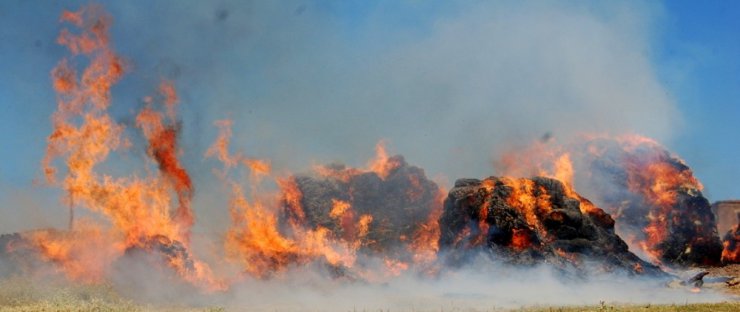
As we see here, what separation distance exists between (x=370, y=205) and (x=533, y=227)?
3324cm

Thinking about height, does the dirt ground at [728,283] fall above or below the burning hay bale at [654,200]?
below

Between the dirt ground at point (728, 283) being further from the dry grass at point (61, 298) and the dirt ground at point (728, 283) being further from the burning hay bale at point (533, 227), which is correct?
the dry grass at point (61, 298)

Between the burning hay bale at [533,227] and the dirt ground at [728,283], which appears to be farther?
the burning hay bale at [533,227]

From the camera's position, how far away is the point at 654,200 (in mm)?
86125

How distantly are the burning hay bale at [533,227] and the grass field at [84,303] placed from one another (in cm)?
2445

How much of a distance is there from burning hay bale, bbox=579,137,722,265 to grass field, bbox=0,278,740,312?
4965 cm

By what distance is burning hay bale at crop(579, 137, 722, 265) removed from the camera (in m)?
82.0

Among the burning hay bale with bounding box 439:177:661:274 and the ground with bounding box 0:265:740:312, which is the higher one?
the burning hay bale with bounding box 439:177:661:274

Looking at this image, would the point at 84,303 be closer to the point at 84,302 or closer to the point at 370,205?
the point at 84,302

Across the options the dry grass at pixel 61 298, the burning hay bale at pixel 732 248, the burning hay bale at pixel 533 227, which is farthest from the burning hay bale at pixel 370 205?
the dry grass at pixel 61 298

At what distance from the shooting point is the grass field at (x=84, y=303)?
109 feet

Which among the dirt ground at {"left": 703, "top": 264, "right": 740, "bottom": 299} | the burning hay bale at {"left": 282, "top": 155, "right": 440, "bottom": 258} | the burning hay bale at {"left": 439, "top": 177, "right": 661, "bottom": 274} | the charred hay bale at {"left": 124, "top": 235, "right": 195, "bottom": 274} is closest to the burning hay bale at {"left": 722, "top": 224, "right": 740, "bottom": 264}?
the dirt ground at {"left": 703, "top": 264, "right": 740, "bottom": 299}

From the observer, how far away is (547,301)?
44344 millimetres

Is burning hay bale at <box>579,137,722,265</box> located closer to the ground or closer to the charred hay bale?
the ground
